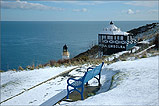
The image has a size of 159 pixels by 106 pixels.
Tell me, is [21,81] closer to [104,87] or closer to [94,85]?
[94,85]

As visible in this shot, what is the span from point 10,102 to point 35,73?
3.48 metres

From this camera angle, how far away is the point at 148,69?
700 cm

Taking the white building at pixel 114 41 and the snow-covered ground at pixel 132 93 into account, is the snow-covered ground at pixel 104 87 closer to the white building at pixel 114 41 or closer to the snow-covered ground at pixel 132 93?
the snow-covered ground at pixel 132 93

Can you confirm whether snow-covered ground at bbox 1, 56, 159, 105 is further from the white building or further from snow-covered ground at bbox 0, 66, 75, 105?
the white building

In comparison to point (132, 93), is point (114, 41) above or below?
above

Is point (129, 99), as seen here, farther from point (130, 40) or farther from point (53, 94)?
point (130, 40)

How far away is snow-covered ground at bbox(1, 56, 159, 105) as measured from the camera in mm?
4664

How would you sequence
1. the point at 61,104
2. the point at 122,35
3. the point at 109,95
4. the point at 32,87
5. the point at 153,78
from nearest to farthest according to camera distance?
the point at 109,95 < the point at 61,104 < the point at 153,78 < the point at 32,87 < the point at 122,35

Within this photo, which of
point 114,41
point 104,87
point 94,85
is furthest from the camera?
point 114,41

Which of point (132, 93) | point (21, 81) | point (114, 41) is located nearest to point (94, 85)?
point (132, 93)

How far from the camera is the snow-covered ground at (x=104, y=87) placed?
466cm

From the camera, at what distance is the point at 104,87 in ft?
21.9

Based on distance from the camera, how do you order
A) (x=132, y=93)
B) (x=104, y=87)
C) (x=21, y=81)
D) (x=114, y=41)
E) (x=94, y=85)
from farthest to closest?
(x=114, y=41) < (x=21, y=81) < (x=94, y=85) < (x=104, y=87) < (x=132, y=93)

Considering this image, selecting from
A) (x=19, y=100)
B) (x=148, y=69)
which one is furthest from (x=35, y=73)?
(x=148, y=69)
